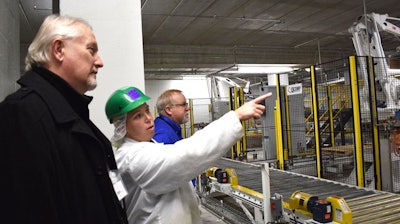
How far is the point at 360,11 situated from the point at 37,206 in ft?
31.4

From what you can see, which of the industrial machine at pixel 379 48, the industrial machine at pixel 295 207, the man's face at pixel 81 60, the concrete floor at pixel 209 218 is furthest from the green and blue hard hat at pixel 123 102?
the industrial machine at pixel 379 48

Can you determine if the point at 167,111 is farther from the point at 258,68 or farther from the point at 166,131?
the point at 258,68

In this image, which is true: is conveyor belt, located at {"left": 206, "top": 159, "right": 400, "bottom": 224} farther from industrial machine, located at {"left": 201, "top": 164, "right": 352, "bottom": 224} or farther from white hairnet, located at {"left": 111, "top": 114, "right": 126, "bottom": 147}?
white hairnet, located at {"left": 111, "top": 114, "right": 126, "bottom": 147}

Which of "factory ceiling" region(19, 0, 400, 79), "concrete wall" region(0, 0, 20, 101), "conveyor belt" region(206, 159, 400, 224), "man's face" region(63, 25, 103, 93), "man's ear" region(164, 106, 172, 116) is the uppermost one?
"factory ceiling" region(19, 0, 400, 79)

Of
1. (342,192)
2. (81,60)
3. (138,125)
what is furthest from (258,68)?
(81,60)

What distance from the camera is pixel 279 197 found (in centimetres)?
285

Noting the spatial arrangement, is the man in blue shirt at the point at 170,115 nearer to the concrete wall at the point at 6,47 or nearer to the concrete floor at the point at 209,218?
the concrete wall at the point at 6,47

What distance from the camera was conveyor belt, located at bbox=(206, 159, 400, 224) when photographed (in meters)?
2.68

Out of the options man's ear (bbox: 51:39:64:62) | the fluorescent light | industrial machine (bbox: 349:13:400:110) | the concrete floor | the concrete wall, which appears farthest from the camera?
the fluorescent light

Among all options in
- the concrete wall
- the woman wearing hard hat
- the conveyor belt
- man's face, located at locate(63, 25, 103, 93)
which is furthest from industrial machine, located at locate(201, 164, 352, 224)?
the concrete wall

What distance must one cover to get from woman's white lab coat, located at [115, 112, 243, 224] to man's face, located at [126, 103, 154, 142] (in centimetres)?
4

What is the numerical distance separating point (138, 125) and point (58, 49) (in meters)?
0.60

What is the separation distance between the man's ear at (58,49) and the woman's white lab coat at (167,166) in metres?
0.53

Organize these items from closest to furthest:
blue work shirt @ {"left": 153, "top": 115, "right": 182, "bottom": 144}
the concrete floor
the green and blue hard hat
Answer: the green and blue hard hat
blue work shirt @ {"left": 153, "top": 115, "right": 182, "bottom": 144}
the concrete floor
